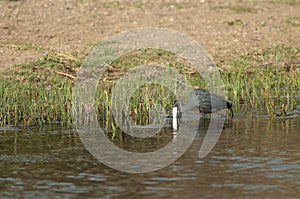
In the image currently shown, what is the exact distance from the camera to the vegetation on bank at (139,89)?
902 centimetres

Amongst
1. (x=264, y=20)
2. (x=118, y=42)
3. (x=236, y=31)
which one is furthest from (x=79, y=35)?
(x=264, y=20)

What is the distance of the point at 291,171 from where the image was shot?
6.09m

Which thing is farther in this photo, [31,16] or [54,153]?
[31,16]

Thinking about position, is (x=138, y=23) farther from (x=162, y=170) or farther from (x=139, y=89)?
(x=162, y=170)

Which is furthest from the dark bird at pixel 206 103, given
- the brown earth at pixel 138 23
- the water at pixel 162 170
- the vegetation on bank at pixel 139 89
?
the brown earth at pixel 138 23

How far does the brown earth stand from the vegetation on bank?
547 millimetres

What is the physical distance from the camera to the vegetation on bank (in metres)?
9.02

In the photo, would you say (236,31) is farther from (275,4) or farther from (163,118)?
(163,118)

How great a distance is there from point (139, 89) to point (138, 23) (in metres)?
4.85

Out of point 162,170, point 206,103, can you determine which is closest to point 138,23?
point 206,103

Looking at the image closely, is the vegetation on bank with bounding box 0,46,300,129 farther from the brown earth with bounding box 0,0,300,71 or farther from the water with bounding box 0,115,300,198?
the water with bounding box 0,115,300,198

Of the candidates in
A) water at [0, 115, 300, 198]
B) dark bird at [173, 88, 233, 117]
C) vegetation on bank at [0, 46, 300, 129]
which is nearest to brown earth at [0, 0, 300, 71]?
vegetation on bank at [0, 46, 300, 129]

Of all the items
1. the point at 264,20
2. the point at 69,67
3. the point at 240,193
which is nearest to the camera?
the point at 240,193

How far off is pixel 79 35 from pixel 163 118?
17.2ft
